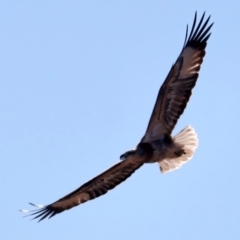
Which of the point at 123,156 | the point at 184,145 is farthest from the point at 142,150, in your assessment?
the point at 184,145

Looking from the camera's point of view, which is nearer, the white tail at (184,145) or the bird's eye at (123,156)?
the bird's eye at (123,156)

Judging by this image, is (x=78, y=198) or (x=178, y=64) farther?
(x=78, y=198)

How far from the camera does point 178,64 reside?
16688mm

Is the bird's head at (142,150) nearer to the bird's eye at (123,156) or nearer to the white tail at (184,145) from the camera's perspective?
the bird's eye at (123,156)

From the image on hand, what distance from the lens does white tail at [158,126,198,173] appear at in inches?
676

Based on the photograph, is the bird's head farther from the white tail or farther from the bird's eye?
the white tail

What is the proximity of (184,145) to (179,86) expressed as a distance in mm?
1099

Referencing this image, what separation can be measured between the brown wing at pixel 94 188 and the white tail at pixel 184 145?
0.52 meters

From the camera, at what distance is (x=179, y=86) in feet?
54.7

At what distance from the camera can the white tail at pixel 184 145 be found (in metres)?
17.2

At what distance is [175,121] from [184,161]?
2.90 feet

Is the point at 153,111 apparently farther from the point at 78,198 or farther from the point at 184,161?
the point at 78,198

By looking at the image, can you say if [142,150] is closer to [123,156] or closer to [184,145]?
[123,156]

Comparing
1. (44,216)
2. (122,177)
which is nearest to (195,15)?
(122,177)
